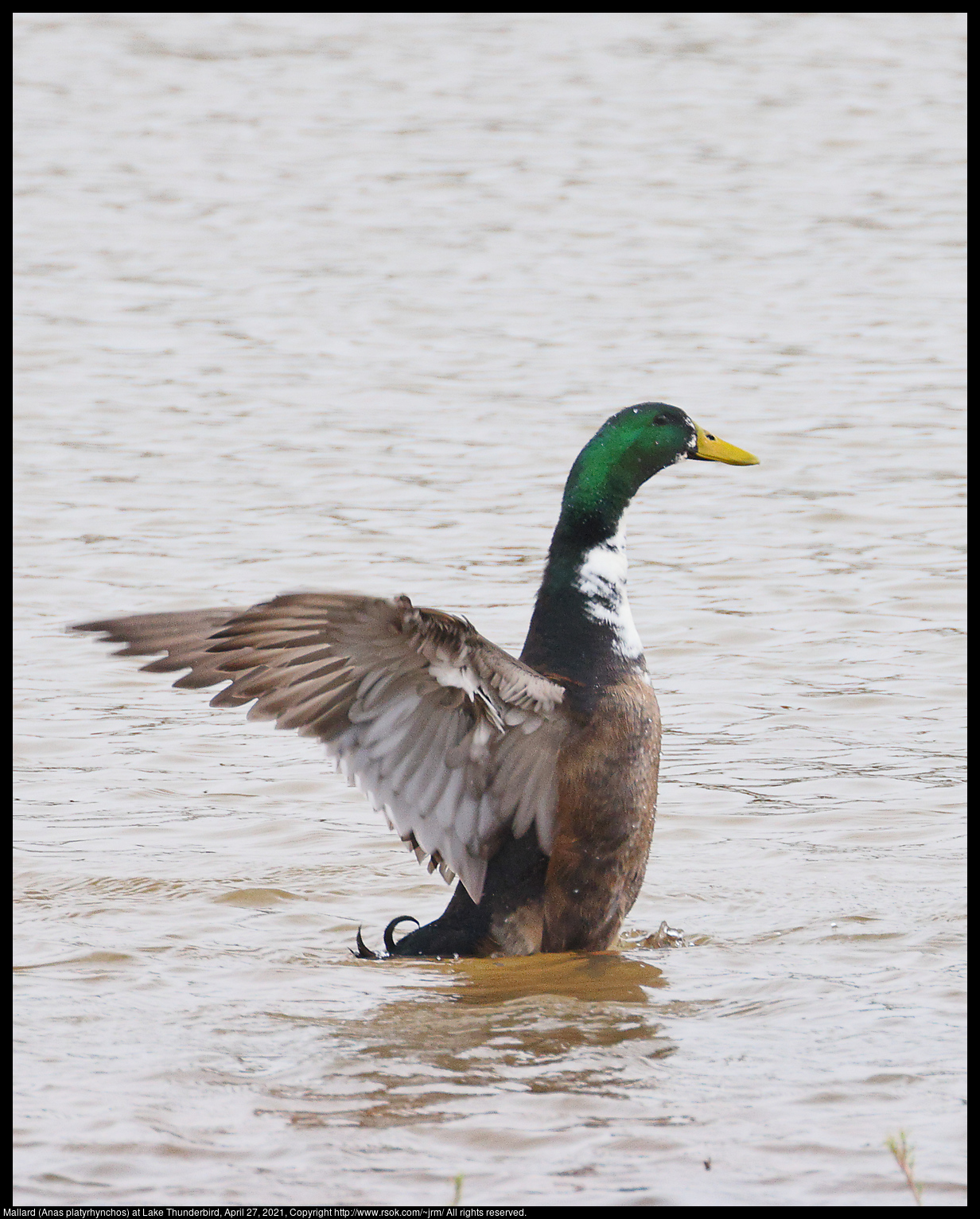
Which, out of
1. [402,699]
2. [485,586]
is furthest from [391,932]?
[485,586]

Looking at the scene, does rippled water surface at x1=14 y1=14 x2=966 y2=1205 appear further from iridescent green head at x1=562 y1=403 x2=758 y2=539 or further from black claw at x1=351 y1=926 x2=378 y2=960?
iridescent green head at x1=562 y1=403 x2=758 y2=539

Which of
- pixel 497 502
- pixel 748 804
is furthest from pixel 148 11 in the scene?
pixel 748 804

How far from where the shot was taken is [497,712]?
4848 mm

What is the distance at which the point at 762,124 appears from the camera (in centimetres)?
1964

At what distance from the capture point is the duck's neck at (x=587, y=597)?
16.8 feet

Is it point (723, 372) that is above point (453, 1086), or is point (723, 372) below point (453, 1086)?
above

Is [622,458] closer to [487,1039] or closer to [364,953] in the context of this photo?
[364,953]

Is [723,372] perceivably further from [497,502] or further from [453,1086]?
[453,1086]

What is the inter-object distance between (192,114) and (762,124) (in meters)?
5.90

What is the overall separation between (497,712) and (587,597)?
0.53 meters

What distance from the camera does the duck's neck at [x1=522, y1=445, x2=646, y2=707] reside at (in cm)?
512

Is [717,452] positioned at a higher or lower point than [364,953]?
higher

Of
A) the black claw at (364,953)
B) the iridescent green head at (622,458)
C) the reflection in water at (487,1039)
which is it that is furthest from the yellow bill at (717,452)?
the black claw at (364,953)

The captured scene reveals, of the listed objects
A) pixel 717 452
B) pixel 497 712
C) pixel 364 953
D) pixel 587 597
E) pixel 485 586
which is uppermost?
pixel 717 452
